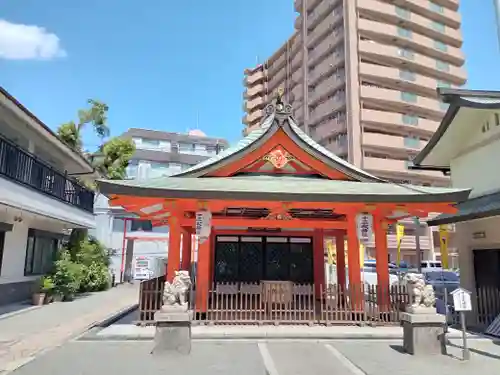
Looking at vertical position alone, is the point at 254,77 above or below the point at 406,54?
above

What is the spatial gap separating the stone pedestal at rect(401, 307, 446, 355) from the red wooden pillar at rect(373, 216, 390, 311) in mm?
2801

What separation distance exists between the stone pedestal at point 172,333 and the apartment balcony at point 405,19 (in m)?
49.9

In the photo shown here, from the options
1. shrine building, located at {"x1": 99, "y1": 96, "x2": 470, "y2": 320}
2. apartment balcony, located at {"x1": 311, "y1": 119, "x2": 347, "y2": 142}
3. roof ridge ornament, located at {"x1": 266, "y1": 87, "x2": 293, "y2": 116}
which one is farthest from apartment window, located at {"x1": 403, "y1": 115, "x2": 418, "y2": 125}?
roof ridge ornament, located at {"x1": 266, "y1": 87, "x2": 293, "y2": 116}

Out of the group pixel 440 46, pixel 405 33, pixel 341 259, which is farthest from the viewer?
pixel 440 46

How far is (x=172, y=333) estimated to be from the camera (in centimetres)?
806

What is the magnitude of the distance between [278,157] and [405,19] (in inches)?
1863

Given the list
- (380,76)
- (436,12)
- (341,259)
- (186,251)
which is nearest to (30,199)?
(186,251)

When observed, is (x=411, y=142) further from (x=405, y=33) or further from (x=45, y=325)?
(x=45, y=325)

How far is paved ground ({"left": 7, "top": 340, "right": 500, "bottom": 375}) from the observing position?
705cm

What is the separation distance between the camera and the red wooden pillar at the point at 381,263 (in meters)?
11.1

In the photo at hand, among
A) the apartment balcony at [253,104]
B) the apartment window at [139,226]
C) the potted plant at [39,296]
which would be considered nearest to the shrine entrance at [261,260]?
the potted plant at [39,296]

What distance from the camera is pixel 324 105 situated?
5206cm

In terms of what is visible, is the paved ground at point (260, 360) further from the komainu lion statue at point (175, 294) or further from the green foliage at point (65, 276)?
the green foliage at point (65, 276)

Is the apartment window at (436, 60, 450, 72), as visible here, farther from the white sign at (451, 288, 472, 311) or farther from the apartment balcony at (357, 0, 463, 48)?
the white sign at (451, 288, 472, 311)
